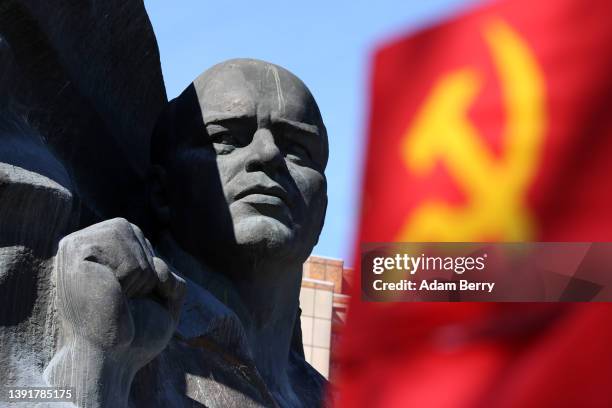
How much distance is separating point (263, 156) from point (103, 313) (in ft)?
5.69

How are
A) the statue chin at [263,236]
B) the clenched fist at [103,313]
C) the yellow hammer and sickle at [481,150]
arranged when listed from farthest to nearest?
the statue chin at [263,236] < the clenched fist at [103,313] < the yellow hammer and sickle at [481,150]

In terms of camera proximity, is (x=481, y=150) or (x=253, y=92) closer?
(x=481, y=150)

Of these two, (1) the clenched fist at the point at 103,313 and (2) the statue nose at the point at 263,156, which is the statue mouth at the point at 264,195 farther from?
(1) the clenched fist at the point at 103,313

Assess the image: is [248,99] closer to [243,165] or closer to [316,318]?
[243,165]

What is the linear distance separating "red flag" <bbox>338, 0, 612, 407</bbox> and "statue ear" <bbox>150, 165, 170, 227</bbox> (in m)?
3.95

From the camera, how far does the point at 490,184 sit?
3215 mm

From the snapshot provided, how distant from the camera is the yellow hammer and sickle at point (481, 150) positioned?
315 cm

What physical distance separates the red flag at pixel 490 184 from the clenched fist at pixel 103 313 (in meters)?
2.23

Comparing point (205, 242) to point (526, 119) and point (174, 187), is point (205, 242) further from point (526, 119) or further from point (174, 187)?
point (526, 119)

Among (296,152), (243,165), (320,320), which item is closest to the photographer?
(243,165)

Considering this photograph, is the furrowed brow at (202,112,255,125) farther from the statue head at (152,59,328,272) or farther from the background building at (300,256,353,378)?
the background building at (300,256,353,378)

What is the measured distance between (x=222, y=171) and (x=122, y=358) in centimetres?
173

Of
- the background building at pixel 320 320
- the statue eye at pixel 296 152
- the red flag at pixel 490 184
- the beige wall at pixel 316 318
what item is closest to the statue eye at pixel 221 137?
the statue eye at pixel 296 152

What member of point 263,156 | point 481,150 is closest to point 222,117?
point 263,156
